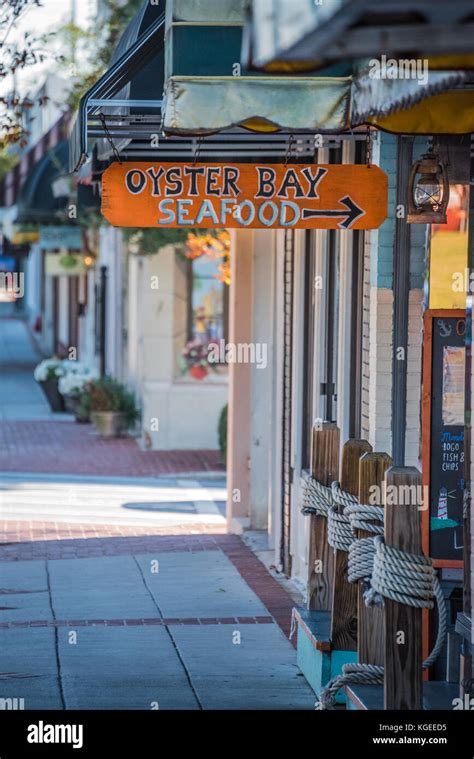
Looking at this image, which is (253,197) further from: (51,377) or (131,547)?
(51,377)

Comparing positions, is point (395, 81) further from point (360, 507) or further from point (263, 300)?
point (263, 300)

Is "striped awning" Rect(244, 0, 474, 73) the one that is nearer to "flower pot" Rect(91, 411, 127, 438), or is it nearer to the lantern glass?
the lantern glass

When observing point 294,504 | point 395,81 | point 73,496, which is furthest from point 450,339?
point 73,496

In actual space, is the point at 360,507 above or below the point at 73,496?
above

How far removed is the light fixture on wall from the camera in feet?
22.8

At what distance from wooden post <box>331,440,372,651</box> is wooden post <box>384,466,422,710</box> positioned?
3.80 feet

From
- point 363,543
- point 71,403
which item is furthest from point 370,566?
point 71,403

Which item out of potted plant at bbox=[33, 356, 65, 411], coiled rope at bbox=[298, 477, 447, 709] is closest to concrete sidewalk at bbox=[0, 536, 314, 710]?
coiled rope at bbox=[298, 477, 447, 709]

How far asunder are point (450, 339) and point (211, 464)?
36.3ft

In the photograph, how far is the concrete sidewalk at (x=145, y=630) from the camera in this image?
7.14 meters

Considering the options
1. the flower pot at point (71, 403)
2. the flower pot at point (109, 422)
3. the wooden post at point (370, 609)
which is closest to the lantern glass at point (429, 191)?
the wooden post at point (370, 609)

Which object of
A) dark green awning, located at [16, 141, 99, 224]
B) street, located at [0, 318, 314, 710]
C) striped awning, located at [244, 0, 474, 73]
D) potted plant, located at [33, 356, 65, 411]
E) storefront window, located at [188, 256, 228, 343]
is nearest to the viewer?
striped awning, located at [244, 0, 474, 73]

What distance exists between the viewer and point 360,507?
5969 mm

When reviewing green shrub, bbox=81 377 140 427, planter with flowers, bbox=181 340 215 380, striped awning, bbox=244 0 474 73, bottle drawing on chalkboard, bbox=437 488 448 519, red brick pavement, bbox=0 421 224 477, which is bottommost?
red brick pavement, bbox=0 421 224 477
